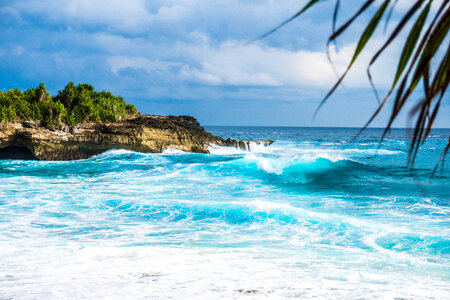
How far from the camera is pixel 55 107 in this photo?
20891 millimetres

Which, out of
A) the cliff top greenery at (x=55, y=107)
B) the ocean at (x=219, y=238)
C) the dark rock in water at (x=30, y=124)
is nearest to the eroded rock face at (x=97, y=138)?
the dark rock in water at (x=30, y=124)

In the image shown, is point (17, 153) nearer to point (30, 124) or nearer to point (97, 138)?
point (30, 124)

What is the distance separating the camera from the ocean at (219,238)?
3.89m

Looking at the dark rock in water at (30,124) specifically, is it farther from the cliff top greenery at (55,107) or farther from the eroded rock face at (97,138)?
the cliff top greenery at (55,107)

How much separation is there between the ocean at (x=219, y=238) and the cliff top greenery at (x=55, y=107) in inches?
222

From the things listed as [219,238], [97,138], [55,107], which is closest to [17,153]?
[55,107]

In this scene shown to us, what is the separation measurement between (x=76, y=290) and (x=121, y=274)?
63cm

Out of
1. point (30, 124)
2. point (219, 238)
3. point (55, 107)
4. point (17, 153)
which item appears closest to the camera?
point (219, 238)

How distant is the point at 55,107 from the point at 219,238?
17.3m

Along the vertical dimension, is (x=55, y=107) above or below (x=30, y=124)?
above

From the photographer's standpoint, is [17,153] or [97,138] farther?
[97,138]

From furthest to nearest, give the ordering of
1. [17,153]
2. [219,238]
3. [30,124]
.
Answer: [17,153], [30,124], [219,238]

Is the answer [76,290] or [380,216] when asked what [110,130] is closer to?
[380,216]

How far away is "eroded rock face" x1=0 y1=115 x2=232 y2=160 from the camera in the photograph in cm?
1923
